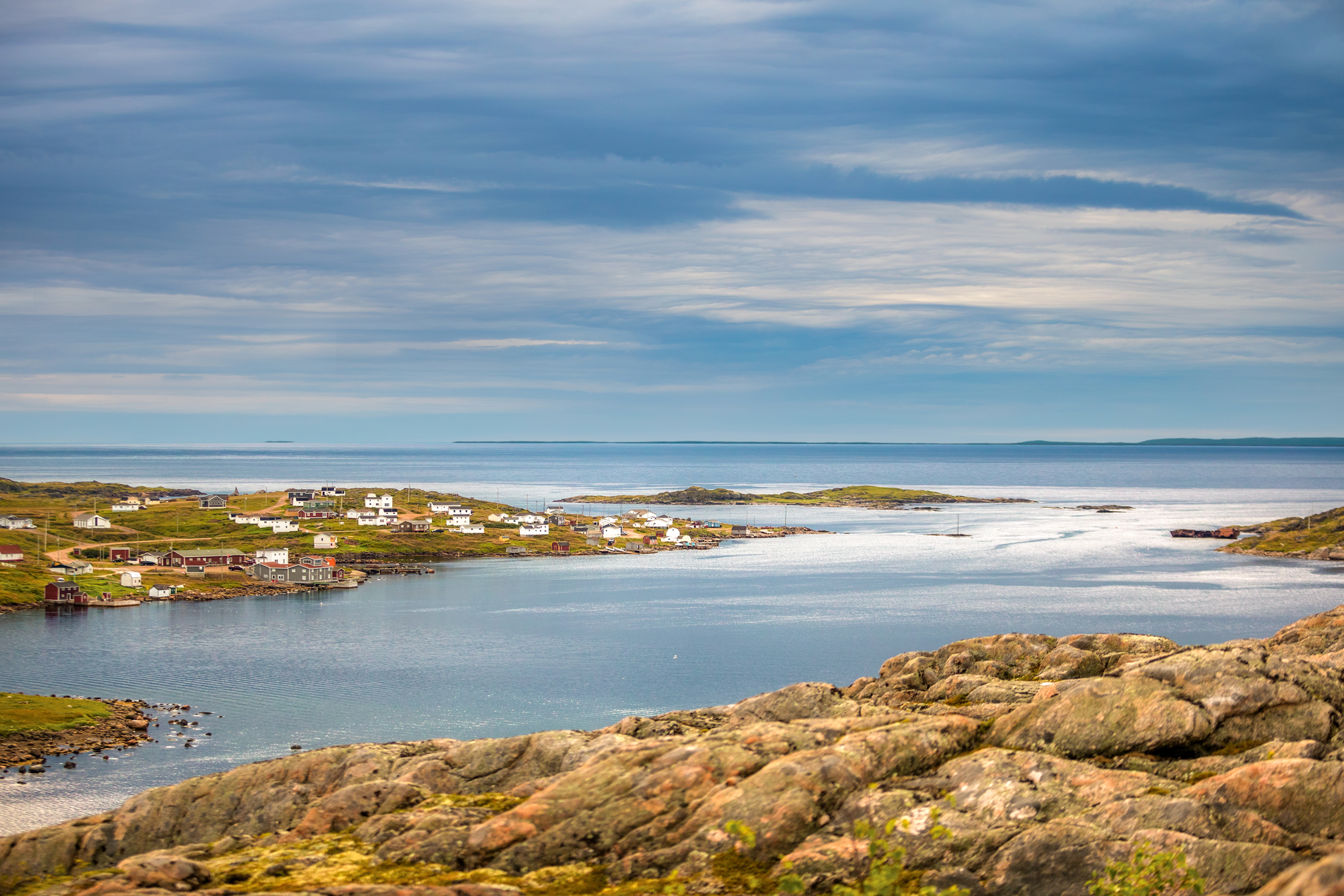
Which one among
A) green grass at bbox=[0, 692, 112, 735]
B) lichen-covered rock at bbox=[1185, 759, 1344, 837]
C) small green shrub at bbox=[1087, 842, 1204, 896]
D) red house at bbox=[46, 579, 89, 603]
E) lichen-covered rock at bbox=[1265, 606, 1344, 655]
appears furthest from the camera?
red house at bbox=[46, 579, 89, 603]

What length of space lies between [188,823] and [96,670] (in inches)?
3513

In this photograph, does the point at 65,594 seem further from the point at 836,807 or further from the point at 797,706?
the point at 836,807

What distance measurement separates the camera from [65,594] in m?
147

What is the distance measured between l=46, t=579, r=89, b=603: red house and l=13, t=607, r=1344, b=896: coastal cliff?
137 meters

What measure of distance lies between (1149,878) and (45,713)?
308 feet

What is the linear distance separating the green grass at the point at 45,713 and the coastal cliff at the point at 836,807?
61.8 metres

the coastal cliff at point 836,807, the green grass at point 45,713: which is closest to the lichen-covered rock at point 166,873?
the coastal cliff at point 836,807

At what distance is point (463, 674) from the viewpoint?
347 ft

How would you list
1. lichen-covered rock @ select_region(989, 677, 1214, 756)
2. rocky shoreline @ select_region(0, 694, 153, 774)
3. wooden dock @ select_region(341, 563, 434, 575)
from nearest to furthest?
lichen-covered rock @ select_region(989, 677, 1214, 756) → rocky shoreline @ select_region(0, 694, 153, 774) → wooden dock @ select_region(341, 563, 434, 575)

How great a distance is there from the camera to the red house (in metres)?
147

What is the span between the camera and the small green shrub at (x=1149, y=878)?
16703mm

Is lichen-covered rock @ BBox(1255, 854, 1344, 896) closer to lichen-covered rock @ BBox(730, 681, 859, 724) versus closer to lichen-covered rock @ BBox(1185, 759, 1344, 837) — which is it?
lichen-covered rock @ BBox(1185, 759, 1344, 837)

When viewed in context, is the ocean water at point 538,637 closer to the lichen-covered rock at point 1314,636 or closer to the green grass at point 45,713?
the green grass at point 45,713

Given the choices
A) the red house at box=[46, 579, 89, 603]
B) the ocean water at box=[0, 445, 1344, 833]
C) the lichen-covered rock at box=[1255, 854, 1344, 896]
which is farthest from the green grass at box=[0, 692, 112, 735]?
the lichen-covered rock at box=[1255, 854, 1344, 896]
